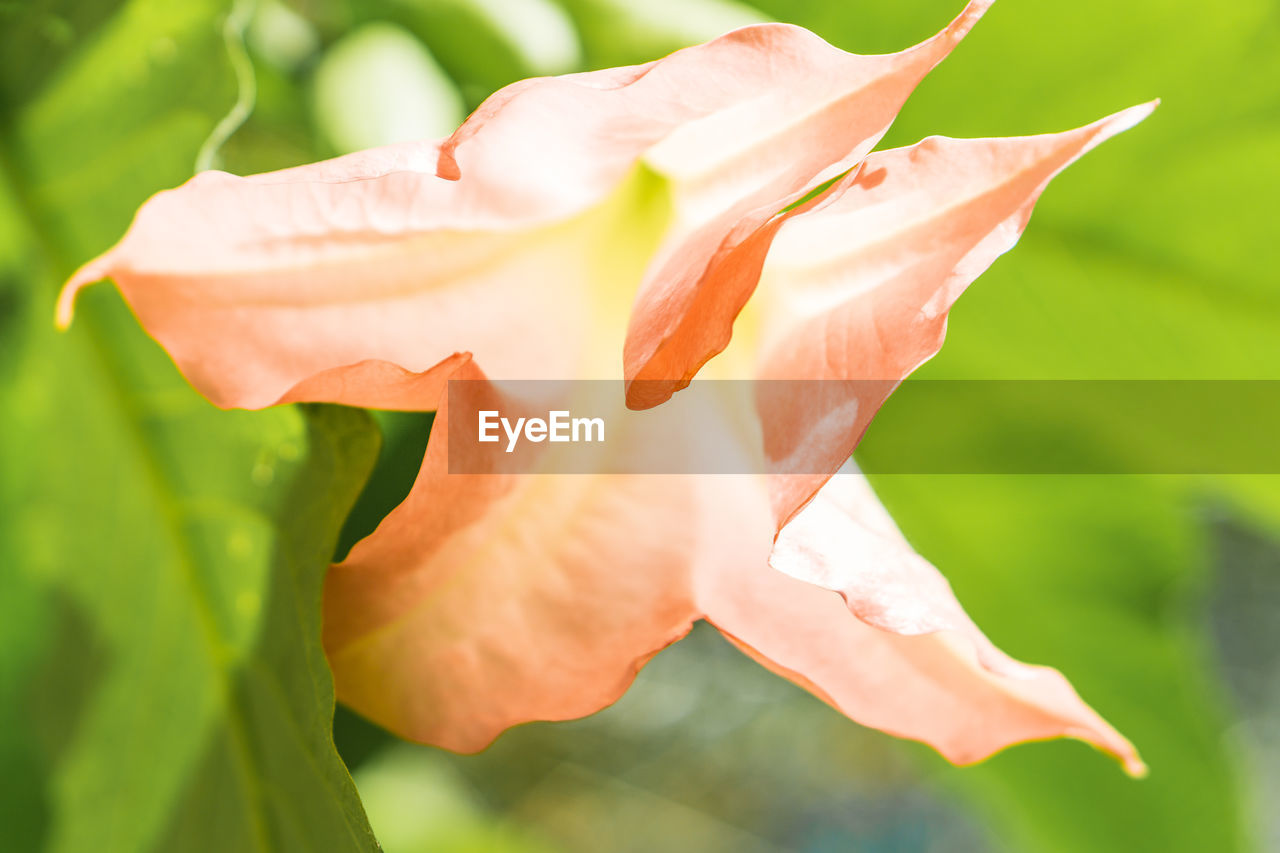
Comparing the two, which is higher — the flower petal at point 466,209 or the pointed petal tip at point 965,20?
the pointed petal tip at point 965,20

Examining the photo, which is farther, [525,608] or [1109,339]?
[1109,339]

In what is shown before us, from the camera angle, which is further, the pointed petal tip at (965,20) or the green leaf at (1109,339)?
the green leaf at (1109,339)

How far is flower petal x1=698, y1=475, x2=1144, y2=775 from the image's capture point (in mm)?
121

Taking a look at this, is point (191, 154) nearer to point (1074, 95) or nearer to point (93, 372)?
point (93, 372)

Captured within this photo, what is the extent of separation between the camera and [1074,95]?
0.70 feet

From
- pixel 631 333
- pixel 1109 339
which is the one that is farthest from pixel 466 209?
pixel 1109 339

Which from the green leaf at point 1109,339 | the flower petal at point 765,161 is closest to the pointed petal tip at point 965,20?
the flower petal at point 765,161

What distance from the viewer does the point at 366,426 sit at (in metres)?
0.13

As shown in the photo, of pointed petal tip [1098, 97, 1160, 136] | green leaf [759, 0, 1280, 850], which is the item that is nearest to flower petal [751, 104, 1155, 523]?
pointed petal tip [1098, 97, 1160, 136]

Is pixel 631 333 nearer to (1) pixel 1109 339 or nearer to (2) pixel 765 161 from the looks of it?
(2) pixel 765 161

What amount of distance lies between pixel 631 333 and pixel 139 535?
5 centimetres

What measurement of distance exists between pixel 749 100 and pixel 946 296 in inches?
1.1

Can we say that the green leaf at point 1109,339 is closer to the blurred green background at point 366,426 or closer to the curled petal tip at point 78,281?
the blurred green background at point 366,426

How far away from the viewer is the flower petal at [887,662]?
121 mm
